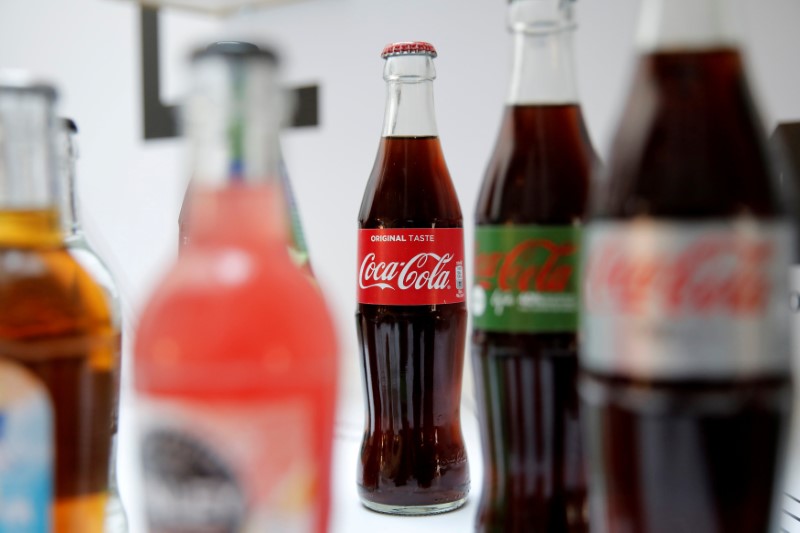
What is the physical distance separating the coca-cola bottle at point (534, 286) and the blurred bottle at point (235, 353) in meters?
0.19

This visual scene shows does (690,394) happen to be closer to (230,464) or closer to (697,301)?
(697,301)

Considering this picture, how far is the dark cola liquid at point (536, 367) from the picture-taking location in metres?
0.61

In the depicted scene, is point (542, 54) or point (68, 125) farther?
point (68, 125)

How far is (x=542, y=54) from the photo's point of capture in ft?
2.12

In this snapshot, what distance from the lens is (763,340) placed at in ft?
1.49

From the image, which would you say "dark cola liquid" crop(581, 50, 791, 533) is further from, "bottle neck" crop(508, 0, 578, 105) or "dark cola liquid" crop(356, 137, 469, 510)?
"dark cola liquid" crop(356, 137, 469, 510)

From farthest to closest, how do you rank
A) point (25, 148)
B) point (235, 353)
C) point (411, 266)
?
1. point (411, 266)
2. point (25, 148)
3. point (235, 353)

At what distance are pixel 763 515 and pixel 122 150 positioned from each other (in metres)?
1.95

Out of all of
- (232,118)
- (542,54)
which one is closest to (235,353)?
(232,118)

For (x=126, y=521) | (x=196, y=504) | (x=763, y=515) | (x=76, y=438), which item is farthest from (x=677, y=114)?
(x=126, y=521)

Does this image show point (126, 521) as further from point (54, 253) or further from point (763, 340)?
point (763, 340)

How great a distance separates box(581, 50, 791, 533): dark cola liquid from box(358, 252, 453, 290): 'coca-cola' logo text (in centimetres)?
36

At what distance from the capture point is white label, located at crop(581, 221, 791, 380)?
446 mm

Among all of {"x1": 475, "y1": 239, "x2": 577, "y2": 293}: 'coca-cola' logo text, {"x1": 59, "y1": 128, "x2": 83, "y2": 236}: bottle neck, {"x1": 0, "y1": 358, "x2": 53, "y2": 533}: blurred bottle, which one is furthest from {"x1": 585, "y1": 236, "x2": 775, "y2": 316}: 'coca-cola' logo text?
{"x1": 59, "y1": 128, "x2": 83, "y2": 236}: bottle neck
